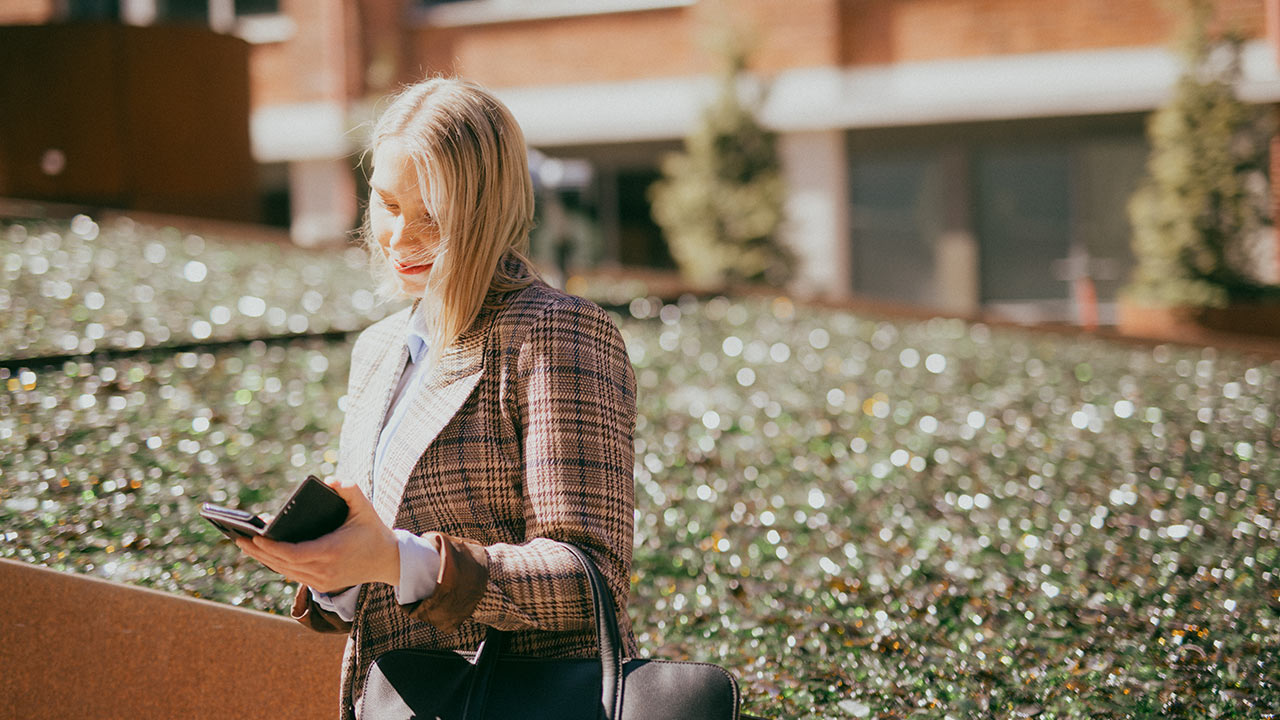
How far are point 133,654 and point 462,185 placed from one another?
1.98 metres

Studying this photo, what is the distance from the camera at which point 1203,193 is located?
1244cm

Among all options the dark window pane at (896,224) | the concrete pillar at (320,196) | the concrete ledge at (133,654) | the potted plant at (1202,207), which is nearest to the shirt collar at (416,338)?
the concrete ledge at (133,654)

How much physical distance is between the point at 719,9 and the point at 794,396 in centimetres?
982

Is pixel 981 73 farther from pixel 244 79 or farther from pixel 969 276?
pixel 244 79

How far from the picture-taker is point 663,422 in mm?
5934

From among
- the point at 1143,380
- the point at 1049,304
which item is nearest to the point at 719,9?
the point at 1049,304

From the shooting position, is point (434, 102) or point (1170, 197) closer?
point (434, 102)

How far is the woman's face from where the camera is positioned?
1.86 m

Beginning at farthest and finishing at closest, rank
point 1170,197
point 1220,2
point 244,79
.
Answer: point 1220,2
point 1170,197
point 244,79

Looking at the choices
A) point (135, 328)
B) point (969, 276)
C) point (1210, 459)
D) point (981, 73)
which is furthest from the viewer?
point (969, 276)

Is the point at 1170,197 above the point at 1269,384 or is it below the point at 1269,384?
above

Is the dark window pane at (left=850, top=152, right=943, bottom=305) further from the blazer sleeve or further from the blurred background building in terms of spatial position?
the blazer sleeve

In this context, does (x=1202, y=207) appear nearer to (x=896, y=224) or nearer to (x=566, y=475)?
(x=896, y=224)

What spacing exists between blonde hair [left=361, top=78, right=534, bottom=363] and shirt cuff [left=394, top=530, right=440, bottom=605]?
381 millimetres
